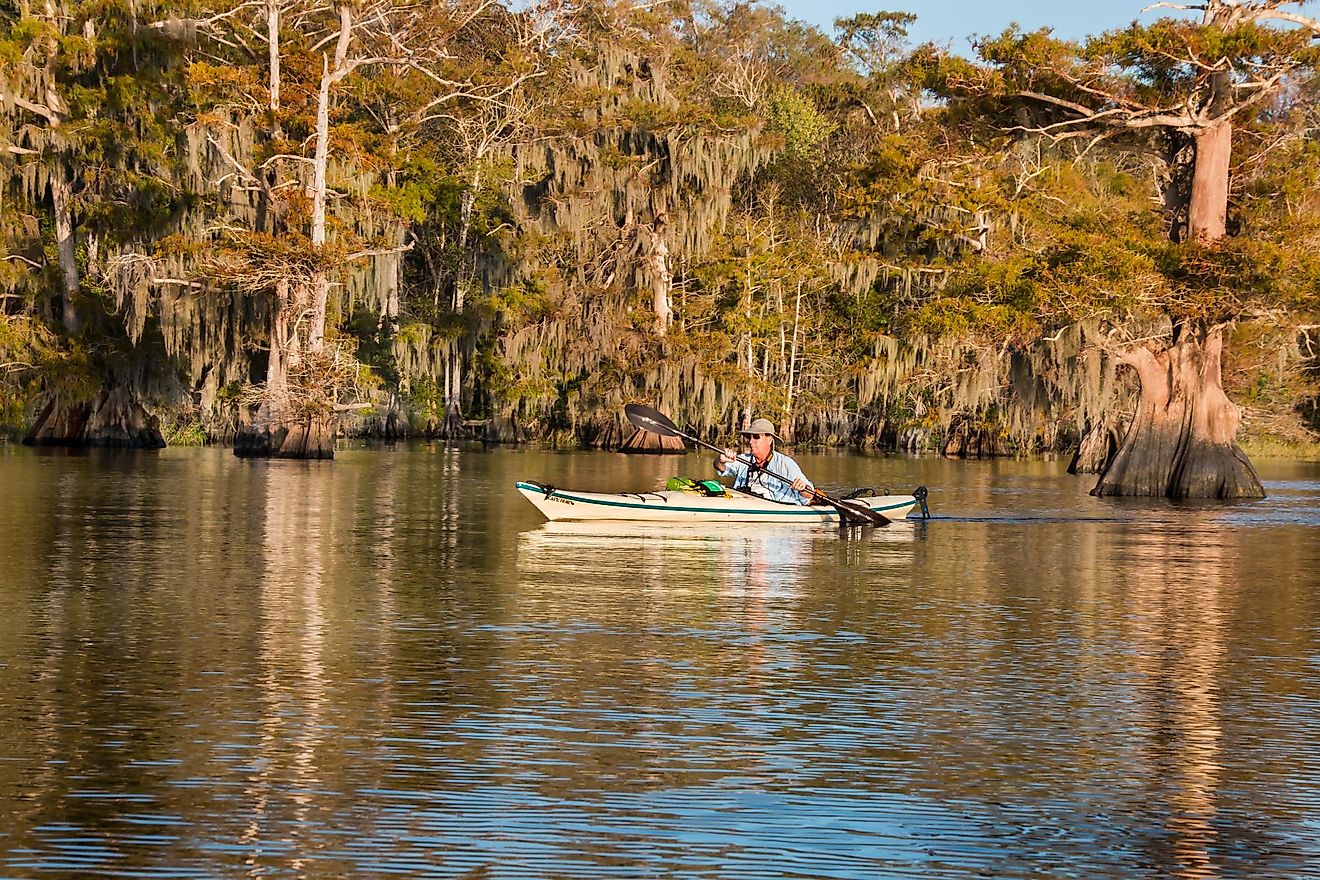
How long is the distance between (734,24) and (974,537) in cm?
5737

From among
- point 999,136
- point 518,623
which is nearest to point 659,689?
point 518,623

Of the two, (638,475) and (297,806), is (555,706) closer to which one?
(297,806)

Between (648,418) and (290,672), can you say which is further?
(648,418)

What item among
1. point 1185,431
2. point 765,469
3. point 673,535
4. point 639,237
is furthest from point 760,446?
point 639,237

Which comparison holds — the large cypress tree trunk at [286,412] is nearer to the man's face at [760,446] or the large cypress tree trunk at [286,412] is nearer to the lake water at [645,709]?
the man's face at [760,446]

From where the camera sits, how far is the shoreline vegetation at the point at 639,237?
31000mm

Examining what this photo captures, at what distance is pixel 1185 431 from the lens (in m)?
31.6

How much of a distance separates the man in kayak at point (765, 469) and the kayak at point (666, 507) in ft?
0.69

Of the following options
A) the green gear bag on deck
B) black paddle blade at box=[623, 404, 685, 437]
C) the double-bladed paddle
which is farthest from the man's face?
black paddle blade at box=[623, 404, 685, 437]

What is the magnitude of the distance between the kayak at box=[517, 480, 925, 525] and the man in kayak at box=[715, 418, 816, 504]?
0.21 m

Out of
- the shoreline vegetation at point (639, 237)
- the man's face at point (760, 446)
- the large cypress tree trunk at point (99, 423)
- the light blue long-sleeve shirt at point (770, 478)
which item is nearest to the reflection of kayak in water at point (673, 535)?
the light blue long-sleeve shirt at point (770, 478)

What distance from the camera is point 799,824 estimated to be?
6.95 meters

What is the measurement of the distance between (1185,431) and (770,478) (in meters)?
12.1

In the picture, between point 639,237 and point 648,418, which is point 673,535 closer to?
point 648,418
